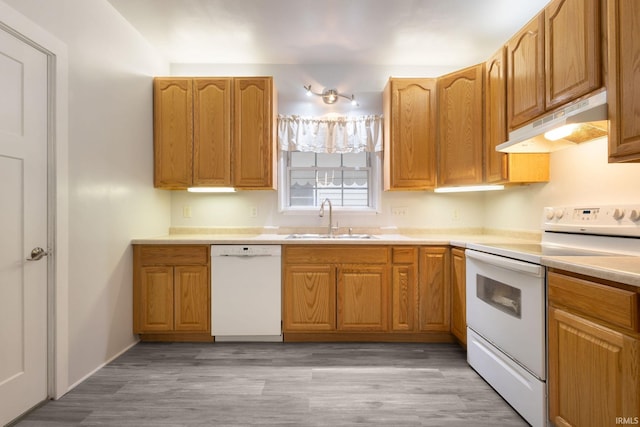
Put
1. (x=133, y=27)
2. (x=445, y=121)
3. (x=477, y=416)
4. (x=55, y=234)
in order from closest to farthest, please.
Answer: (x=477, y=416)
(x=55, y=234)
(x=133, y=27)
(x=445, y=121)

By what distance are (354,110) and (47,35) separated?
2469 millimetres

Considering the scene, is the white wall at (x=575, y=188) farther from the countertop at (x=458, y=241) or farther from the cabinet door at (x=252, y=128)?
the cabinet door at (x=252, y=128)

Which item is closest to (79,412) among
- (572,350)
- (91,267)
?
(91,267)

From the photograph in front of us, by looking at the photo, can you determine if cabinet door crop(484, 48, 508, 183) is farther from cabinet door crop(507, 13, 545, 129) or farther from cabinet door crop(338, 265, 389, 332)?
cabinet door crop(338, 265, 389, 332)

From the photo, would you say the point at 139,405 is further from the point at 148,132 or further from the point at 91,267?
the point at 148,132

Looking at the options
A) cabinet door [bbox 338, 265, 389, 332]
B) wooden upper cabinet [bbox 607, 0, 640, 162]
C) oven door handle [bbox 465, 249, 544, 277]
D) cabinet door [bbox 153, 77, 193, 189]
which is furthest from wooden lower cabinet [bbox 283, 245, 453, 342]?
wooden upper cabinet [bbox 607, 0, 640, 162]

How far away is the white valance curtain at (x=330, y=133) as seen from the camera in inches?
133

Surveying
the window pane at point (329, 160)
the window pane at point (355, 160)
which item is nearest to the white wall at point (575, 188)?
the window pane at point (355, 160)

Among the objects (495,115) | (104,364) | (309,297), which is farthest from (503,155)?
(104,364)

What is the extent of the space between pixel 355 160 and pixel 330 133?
406 mm

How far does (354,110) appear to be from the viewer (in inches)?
135

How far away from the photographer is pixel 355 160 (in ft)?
11.7

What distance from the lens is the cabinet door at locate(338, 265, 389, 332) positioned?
2732 mm

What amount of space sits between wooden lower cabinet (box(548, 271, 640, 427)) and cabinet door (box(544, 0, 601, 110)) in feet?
3.25
